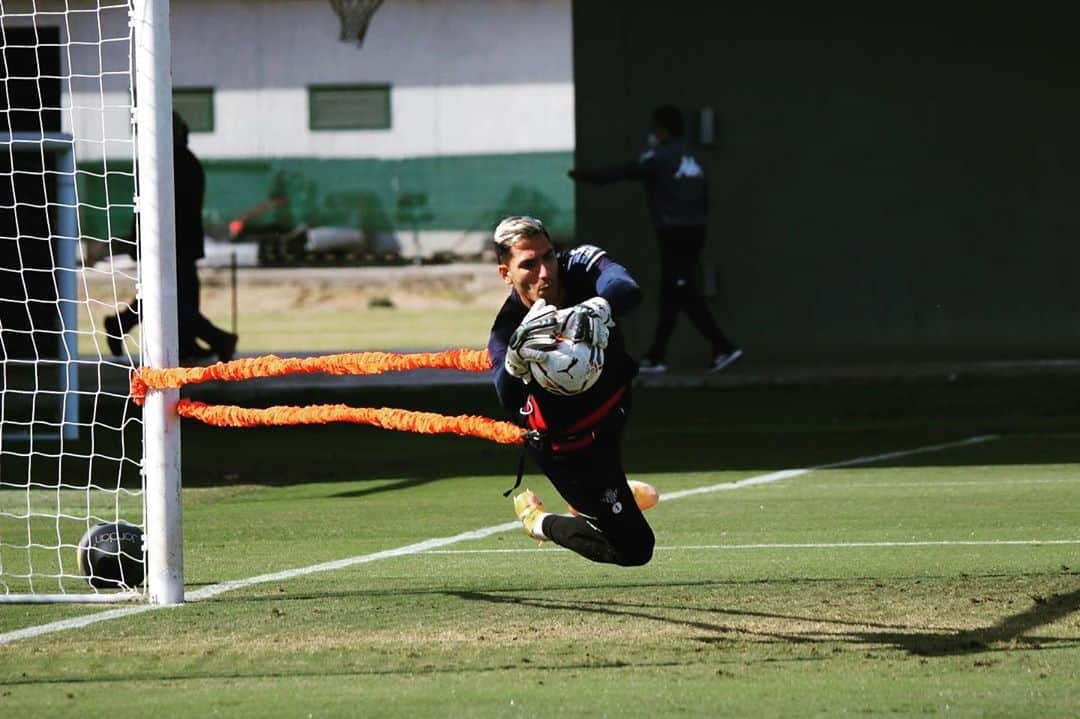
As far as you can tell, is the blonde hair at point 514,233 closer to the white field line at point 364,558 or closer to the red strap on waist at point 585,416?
the red strap on waist at point 585,416

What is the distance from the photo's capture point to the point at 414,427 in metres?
7.95

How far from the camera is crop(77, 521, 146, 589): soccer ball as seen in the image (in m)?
8.55

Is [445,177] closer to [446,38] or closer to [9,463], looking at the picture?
[446,38]

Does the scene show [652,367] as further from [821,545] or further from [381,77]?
[381,77]

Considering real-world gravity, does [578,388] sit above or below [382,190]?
above

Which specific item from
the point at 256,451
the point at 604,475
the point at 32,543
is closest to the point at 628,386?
the point at 604,475

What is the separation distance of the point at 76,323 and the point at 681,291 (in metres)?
5.78

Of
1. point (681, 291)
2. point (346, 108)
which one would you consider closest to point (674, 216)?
point (681, 291)

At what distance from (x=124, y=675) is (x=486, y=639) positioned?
4.51 feet

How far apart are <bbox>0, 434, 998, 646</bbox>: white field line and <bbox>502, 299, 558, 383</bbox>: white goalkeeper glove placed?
209 centimetres

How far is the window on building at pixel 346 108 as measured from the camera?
110 feet

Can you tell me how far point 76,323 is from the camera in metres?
16.3

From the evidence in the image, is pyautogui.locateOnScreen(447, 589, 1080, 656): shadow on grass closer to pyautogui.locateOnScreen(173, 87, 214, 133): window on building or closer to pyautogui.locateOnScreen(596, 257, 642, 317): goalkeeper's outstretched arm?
pyautogui.locateOnScreen(596, 257, 642, 317): goalkeeper's outstretched arm

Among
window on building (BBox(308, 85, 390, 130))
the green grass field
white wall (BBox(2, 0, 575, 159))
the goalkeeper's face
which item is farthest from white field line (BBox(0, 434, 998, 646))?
window on building (BBox(308, 85, 390, 130))
